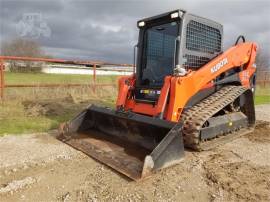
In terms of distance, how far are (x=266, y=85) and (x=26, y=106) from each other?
A: 20445mm

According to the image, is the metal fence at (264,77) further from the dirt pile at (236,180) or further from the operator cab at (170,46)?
the dirt pile at (236,180)

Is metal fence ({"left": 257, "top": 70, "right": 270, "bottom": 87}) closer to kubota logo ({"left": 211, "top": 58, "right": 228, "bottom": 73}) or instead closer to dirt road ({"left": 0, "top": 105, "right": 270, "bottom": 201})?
kubota logo ({"left": 211, "top": 58, "right": 228, "bottom": 73})

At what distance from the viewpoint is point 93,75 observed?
12.5 metres

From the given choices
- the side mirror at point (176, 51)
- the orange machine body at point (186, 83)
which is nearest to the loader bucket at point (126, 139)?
the orange machine body at point (186, 83)

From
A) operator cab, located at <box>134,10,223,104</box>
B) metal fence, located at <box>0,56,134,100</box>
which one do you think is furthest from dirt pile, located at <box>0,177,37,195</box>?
metal fence, located at <box>0,56,134,100</box>

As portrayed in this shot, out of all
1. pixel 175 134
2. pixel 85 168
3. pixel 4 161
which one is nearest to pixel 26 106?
pixel 4 161

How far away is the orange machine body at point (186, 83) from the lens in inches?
201

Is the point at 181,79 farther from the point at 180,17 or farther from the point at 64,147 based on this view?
the point at 64,147

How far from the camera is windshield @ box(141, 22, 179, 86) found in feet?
19.0

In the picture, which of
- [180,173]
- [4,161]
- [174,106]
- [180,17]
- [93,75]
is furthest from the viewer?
[93,75]

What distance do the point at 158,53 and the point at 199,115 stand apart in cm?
165

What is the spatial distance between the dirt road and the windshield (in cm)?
163

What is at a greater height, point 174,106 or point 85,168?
point 174,106

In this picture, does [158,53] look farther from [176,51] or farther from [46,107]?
[46,107]
